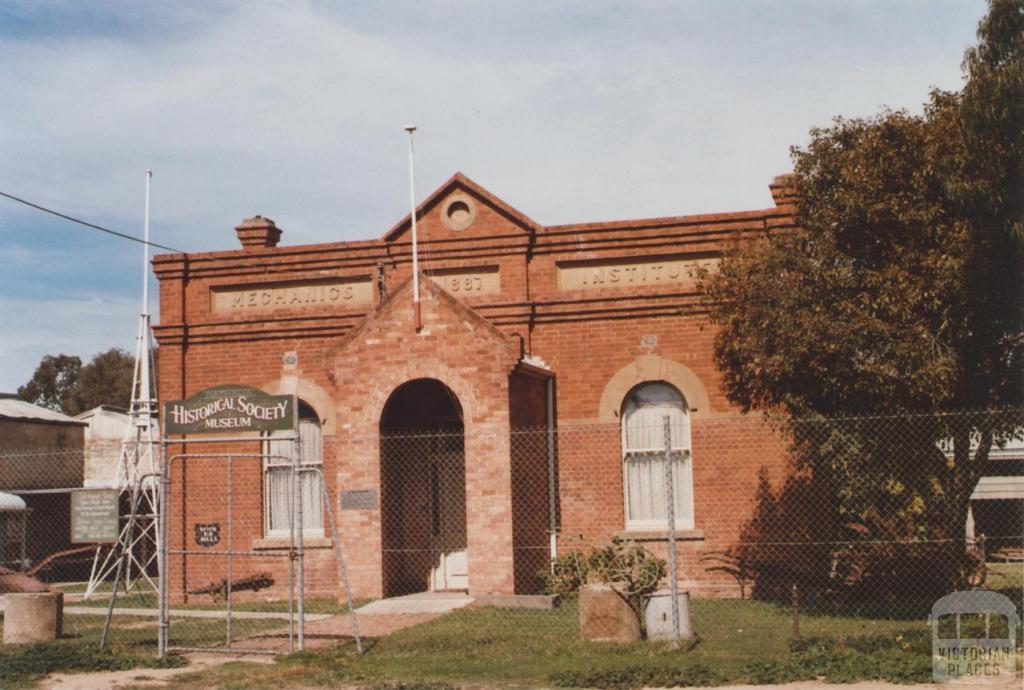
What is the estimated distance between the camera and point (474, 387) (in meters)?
17.3

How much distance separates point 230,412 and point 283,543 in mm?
6580

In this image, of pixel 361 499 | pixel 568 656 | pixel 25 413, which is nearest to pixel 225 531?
pixel 361 499

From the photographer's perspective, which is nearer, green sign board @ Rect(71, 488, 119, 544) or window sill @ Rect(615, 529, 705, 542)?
green sign board @ Rect(71, 488, 119, 544)

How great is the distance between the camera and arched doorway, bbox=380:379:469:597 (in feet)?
61.0

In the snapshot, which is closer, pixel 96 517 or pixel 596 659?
pixel 596 659

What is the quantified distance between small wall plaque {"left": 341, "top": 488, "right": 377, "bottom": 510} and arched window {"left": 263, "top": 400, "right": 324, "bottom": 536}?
7.36 ft

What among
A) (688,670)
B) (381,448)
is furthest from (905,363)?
(381,448)

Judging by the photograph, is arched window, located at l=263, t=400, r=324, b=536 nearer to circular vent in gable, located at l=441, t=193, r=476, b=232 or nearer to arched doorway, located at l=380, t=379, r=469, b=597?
arched doorway, located at l=380, t=379, r=469, b=597

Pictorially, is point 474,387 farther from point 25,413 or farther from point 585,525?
point 25,413

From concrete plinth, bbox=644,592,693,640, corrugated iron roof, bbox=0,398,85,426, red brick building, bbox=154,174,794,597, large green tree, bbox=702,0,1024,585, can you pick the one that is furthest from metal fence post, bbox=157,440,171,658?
corrugated iron roof, bbox=0,398,85,426

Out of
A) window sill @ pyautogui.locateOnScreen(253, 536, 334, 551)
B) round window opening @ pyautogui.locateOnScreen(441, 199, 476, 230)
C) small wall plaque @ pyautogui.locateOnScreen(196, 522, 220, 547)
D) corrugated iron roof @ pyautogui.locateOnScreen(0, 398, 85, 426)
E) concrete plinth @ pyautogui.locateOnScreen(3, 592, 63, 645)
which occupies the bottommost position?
concrete plinth @ pyautogui.locateOnScreen(3, 592, 63, 645)

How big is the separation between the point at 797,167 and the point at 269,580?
36.7 feet

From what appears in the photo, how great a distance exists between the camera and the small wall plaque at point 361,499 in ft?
57.1

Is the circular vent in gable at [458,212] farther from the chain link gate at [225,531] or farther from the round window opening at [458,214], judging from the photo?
the chain link gate at [225,531]
